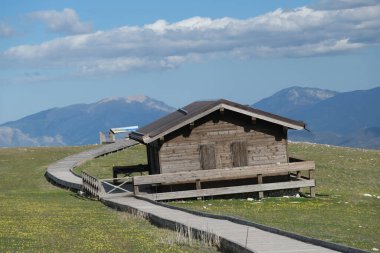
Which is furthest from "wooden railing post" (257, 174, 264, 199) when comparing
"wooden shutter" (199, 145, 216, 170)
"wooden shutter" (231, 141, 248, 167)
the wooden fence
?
"wooden shutter" (199, 145, 216, 170)

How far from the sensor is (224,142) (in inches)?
1837

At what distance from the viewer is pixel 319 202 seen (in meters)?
42.3

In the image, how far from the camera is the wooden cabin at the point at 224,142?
1802 inches

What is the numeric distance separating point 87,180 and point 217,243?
25.4 meters

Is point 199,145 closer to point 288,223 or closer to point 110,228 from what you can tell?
point 288,223

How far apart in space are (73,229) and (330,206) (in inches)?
662

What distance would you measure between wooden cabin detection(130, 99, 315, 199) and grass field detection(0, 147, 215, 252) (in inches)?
226

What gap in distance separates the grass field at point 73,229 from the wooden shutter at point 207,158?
272 inches

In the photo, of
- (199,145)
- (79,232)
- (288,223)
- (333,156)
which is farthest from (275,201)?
(333,156)

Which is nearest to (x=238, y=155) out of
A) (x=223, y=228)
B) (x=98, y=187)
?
(x=98, y=187)

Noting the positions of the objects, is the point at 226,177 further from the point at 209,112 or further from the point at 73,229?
the point at 73,229

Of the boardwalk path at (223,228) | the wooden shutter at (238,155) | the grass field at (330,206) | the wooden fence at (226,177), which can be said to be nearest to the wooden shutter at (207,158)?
the wooden fence at (226,177)

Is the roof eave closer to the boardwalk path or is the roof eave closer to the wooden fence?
the wooden fence

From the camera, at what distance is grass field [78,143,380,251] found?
2981 centimetres
